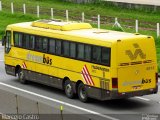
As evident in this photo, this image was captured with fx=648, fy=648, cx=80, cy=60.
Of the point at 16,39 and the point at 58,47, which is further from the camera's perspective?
the point at 16,39

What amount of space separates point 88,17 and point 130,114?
1151 inches

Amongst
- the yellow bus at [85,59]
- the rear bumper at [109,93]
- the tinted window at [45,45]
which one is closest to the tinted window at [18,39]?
the yellow bus at [85,59]

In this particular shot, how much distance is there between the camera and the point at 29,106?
18.5 metres

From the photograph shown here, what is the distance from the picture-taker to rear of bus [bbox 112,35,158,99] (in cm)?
2244

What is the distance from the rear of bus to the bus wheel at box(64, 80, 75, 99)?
9.15 feet

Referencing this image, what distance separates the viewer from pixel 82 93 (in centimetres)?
2430

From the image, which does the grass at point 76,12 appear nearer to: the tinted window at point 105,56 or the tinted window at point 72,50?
the tinted window at point 72,50

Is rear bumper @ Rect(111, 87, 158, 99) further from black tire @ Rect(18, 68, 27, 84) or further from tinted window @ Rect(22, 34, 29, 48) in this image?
black tire @ Rect(18, 68, 27, 84)

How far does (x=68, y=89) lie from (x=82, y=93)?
3.18 ft

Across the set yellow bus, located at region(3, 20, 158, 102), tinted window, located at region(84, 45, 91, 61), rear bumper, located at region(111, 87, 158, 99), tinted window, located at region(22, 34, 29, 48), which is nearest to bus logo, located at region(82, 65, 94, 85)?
yellow bus, located at region(3, 20, 158, 102)

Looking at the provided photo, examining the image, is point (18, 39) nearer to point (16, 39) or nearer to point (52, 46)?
point (16, 39)

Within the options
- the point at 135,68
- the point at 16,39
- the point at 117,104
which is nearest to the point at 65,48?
the point at 117,104

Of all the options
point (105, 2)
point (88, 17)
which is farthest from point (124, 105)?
point (105, 2)

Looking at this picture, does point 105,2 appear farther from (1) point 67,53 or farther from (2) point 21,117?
(2) point 21,117
